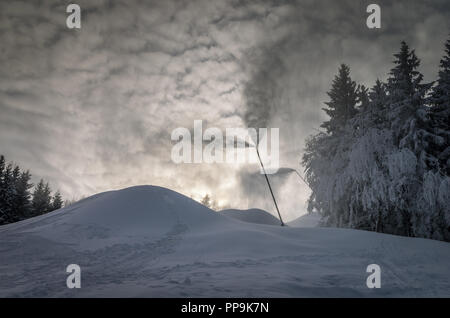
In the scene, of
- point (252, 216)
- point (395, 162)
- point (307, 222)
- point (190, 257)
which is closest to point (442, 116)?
point (395, 162)

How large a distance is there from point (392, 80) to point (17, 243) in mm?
21347

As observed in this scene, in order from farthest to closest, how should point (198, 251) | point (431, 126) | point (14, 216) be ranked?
point (14, 216) → point (431, 126) → point (198, 251)

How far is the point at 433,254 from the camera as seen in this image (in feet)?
28.2

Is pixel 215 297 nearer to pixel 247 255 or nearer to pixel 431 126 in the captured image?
pixel 247 255

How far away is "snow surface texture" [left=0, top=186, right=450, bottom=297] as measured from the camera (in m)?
4.72

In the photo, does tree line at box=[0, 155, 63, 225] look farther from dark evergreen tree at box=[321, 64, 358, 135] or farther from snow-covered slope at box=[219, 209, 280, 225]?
dark evergreen tree at box=[321, 64, 358, 135]

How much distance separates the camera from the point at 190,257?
24.4 ft

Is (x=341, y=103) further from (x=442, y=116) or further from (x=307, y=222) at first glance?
(x=307, y=222)

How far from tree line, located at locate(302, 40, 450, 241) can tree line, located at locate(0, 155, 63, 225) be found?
3874 cm

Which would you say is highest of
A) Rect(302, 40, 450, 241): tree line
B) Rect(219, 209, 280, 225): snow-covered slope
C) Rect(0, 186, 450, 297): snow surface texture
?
Rect(302, 40, 450, 241): tree line

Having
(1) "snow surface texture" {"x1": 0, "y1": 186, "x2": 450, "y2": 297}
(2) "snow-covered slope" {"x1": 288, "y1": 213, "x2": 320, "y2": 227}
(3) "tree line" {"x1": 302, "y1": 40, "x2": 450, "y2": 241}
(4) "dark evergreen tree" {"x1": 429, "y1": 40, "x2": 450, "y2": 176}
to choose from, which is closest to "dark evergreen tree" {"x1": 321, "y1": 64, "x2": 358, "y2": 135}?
(3) "tree line" {"x1": 302, "y1": 40, "x2": 450, "y2": 241}

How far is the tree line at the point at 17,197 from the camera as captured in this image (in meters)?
31.5

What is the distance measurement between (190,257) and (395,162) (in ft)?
42.1
